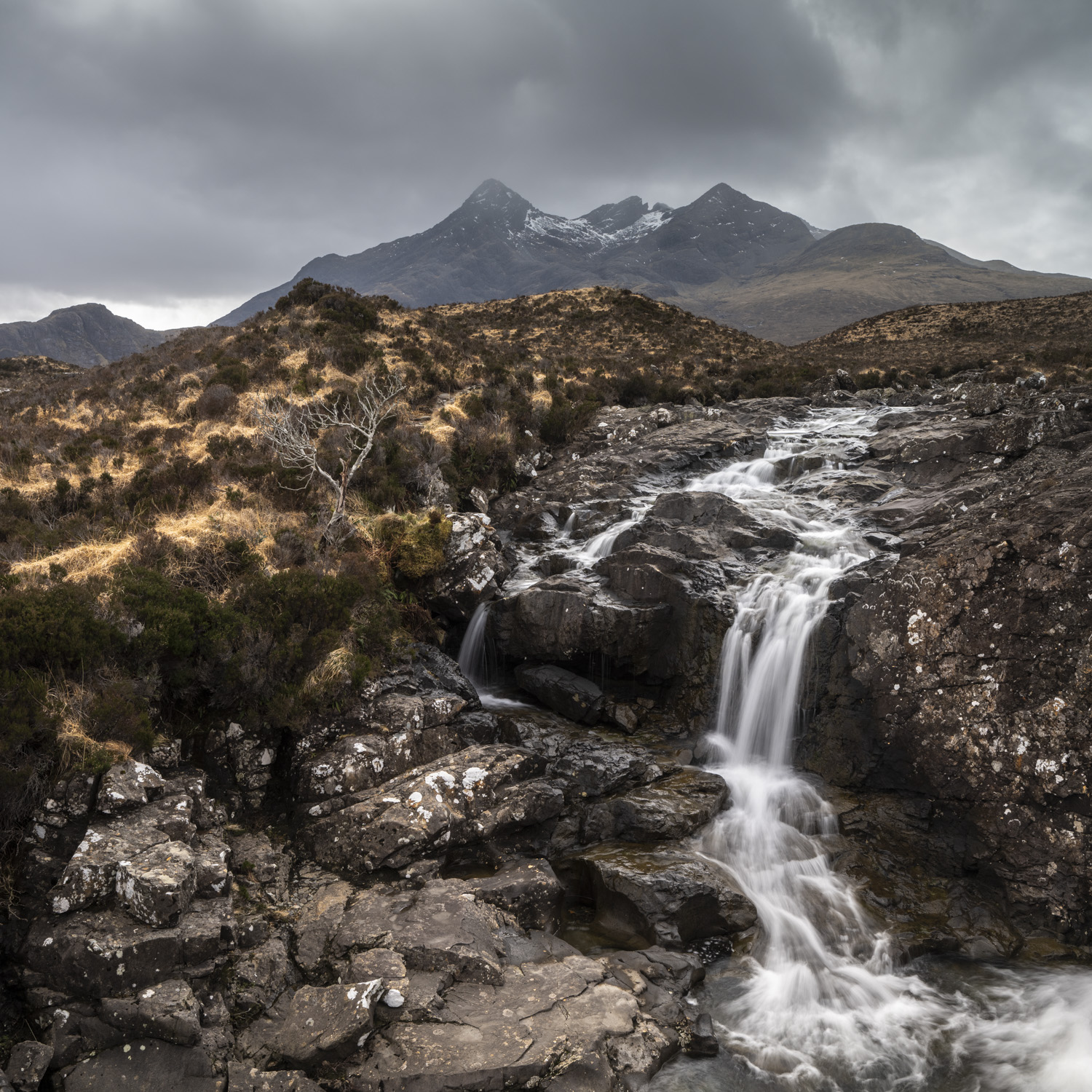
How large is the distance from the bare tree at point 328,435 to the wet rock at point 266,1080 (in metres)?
8.12

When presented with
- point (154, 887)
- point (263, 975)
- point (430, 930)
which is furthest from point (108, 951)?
point (430, 930)

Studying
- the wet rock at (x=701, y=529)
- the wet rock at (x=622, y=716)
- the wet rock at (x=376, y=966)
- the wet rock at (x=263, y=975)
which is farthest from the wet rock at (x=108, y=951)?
the wet rock at (x=701, y=529)

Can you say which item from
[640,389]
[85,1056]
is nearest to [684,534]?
[85,1056]

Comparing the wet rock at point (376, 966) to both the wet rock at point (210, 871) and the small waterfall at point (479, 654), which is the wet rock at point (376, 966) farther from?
the small waterfall at point (479, 654)

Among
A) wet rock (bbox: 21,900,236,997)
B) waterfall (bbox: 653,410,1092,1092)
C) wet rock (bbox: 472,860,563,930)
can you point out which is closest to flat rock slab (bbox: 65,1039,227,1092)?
wet rock (bbox: 21,900,236,997)

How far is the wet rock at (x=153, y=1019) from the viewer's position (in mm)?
5066

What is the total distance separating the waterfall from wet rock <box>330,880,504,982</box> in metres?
2.01

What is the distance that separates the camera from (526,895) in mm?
7258

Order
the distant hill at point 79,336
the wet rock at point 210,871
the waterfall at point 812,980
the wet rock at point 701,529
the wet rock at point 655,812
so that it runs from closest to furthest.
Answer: the waterfall at point 812,980
the wet rock at point 210,871
the wet rock at point 655,812
the wet rock at point 701,529
the distant hill at point 79,336

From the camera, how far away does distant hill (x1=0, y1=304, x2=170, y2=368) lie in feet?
366

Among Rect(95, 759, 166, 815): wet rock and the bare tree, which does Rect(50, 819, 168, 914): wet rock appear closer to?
Rect(95, 759, 166, 815): wet rock

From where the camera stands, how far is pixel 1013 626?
8.28 metres

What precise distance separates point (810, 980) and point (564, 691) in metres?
5.44

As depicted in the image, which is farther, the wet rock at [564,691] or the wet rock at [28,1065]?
the wet rock at [564,691]
